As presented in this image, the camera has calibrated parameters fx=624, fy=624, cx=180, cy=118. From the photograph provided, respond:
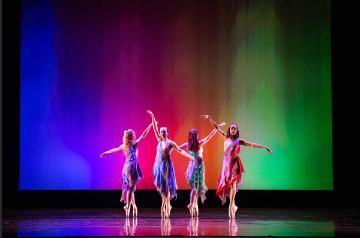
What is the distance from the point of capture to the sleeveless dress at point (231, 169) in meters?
9.25

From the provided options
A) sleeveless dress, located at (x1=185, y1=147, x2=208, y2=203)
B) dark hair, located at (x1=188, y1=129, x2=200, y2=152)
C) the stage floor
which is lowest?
the stage floor

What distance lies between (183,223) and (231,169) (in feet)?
4.37

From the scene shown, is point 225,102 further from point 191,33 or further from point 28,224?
point 28,224

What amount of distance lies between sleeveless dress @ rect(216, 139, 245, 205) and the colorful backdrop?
1128 mm

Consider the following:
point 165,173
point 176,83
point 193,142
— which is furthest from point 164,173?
point 176,83

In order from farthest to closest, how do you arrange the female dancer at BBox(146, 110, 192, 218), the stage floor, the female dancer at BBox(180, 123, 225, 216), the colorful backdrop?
the colorful backdrop
the female dancer at BBox(180, 123, 225, 216)
the female dancer at BBox(146, 110, 192, 218)
the stage floor

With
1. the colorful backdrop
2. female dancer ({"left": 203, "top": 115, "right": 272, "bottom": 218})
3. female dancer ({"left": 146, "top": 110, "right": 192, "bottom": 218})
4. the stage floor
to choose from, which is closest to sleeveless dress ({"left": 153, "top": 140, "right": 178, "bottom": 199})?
female dancer ({"left": 146, "top": 110, "right": 192, "bottom": 218})

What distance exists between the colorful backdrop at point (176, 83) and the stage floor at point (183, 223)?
2.34 ft

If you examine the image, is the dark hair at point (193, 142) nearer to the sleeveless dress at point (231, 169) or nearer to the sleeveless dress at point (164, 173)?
the sleeveless dress at point (164, 173)

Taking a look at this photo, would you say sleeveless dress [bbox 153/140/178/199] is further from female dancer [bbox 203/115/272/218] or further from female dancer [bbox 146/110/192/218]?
female dancer [bbox 203/115/272/218]

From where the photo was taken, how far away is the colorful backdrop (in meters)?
10.4

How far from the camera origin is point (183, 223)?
8359 millimetres

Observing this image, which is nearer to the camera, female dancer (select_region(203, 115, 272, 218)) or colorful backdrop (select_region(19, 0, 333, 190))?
female dancer (select_region(203, 115, 272, 218))

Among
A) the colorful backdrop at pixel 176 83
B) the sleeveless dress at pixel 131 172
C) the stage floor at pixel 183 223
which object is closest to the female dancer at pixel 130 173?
the sleeveless dress at pixel 131 172
